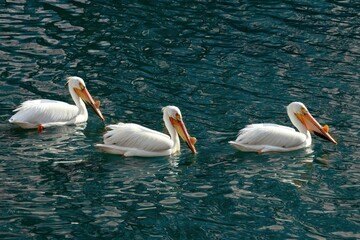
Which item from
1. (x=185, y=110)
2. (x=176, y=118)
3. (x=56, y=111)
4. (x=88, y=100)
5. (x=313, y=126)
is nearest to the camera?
(x=176, y=118)

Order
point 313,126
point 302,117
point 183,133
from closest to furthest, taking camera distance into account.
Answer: point 183,133 < point 313,126 < point 302,117

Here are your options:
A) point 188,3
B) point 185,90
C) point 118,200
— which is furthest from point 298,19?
point 118,200

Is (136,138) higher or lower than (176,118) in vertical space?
lower

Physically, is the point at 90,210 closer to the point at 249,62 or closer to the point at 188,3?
the point at 249,62

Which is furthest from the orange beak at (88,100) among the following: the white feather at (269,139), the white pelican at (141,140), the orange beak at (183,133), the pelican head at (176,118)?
the white feather at (269,139)

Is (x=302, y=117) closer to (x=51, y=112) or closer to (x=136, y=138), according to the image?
(x=136, y=138)

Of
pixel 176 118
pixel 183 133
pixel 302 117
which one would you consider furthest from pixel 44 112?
pixel 302 117

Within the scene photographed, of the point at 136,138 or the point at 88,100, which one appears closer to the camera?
the point at 136,138

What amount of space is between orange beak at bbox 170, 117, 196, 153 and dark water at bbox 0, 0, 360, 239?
16cm

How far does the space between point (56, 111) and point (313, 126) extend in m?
3.57

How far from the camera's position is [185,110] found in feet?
47.1

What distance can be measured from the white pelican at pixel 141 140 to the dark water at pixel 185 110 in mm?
129

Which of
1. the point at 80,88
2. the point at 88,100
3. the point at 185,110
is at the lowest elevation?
the point at 185,110

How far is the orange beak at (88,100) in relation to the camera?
552 inches
